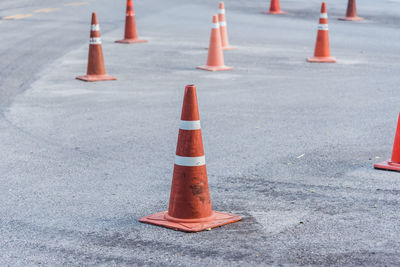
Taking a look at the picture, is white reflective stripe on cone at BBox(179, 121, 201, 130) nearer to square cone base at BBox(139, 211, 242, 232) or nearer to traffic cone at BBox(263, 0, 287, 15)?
square cone base at BBox(139, 211, 242, 232)

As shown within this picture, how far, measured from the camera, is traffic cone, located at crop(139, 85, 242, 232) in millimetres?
5309

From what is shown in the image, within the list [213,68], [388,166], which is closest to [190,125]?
[388,166]

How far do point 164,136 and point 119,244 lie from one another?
3.47 meters

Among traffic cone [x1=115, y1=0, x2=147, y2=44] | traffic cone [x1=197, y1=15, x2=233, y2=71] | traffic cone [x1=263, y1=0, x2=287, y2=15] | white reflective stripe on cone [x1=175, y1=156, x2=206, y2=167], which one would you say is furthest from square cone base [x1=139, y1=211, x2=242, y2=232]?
traffic cone [x1=263, y1=0, x2=287, y2=15]

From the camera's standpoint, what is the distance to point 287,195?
238 inches

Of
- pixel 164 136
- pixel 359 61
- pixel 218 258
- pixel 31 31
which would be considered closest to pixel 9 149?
pixel 164 136

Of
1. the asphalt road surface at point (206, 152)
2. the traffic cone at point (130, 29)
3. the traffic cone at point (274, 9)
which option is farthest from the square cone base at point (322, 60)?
the traffic cone at point (274, 9)

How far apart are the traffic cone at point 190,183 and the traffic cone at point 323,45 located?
9287 millimetres

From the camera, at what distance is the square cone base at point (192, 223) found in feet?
17.0

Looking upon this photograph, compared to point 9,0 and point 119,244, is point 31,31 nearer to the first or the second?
point 9,0

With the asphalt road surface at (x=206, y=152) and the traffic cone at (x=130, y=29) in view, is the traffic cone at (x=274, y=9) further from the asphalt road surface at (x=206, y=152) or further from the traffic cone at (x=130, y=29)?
the traffic cone at (x=130, y=29)

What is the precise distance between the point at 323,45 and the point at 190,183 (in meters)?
9.56

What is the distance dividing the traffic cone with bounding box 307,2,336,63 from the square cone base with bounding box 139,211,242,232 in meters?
9.28

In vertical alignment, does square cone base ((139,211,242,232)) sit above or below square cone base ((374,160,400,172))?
above
